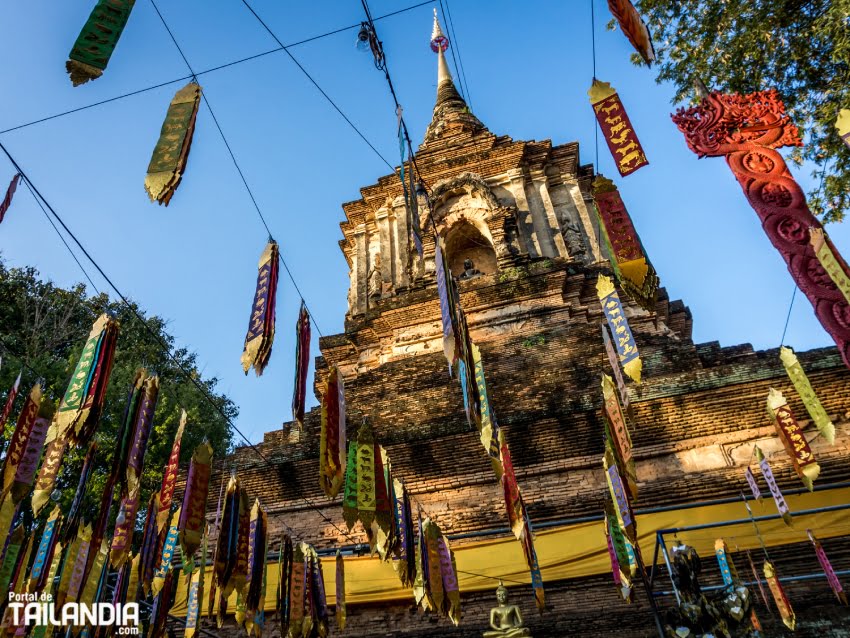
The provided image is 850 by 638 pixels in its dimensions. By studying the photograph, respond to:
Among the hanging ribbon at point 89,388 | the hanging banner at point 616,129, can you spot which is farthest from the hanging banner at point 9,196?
the hanging banner at point 616,129

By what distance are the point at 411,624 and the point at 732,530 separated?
12.4 feet

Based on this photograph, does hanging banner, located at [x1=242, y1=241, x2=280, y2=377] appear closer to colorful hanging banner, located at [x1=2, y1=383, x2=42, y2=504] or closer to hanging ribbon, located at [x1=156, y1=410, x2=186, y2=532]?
colorful hanging banner, located at [x1=2, y1=383, x2=42, y2=504]

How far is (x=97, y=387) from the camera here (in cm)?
546

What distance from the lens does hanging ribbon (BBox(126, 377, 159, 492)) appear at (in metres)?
5.98

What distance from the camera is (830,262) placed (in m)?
4.76

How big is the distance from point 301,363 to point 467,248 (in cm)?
859

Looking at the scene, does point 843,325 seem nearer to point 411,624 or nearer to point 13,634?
point 411,624

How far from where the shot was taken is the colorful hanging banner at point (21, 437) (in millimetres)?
5500

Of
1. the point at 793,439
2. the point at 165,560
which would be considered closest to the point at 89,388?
the point at 165,560

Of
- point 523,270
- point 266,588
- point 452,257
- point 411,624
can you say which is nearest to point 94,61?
point 266,588

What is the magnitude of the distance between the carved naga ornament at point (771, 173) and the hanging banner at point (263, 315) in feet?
15.1

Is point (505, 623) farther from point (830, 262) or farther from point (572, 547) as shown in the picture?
point (830, 262)

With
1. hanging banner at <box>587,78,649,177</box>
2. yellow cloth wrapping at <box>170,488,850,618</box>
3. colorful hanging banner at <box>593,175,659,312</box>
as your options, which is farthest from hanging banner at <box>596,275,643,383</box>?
yellow cloth wrapping at <box>170,488,850,618</box>

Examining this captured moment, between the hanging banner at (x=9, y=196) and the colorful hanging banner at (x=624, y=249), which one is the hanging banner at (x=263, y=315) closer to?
the hanging banner at (x=9, y=196)
